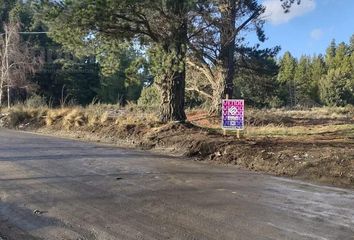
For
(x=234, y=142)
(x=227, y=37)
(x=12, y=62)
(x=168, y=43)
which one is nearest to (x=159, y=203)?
(x=234, y=142)

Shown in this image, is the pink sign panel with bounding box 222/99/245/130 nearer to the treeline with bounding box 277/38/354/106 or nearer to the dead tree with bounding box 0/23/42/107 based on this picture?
the dead tree with bounding box 0/23/42/107

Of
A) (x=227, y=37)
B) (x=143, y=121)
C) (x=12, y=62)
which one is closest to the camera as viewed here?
(x=143, y=121)

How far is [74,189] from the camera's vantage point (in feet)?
28.4

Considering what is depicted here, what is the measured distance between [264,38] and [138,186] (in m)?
21.3

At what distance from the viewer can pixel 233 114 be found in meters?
14.6

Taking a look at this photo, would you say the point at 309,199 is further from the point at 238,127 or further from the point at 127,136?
the point at 127,136

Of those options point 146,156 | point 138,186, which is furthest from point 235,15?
point 138,186

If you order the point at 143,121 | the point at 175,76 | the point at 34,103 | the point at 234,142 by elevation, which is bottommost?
the point at 234,142

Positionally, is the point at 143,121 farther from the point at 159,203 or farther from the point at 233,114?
the point at 159,203

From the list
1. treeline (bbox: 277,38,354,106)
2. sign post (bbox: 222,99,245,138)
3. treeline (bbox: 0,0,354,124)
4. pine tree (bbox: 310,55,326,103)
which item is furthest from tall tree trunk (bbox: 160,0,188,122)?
pine tree (bbox: 310,55,326,103)

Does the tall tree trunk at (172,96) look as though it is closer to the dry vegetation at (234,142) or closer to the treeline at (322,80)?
the dry vegetation at (234,142)

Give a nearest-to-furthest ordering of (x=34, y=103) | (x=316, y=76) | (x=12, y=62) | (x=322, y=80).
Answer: (x=34, y=103) → (x=12, y=62) → (x=322, y=80) → (x=316, y=76)

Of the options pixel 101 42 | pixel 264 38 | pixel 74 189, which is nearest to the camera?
pixel 74 189

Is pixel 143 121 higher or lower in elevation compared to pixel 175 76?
lower
